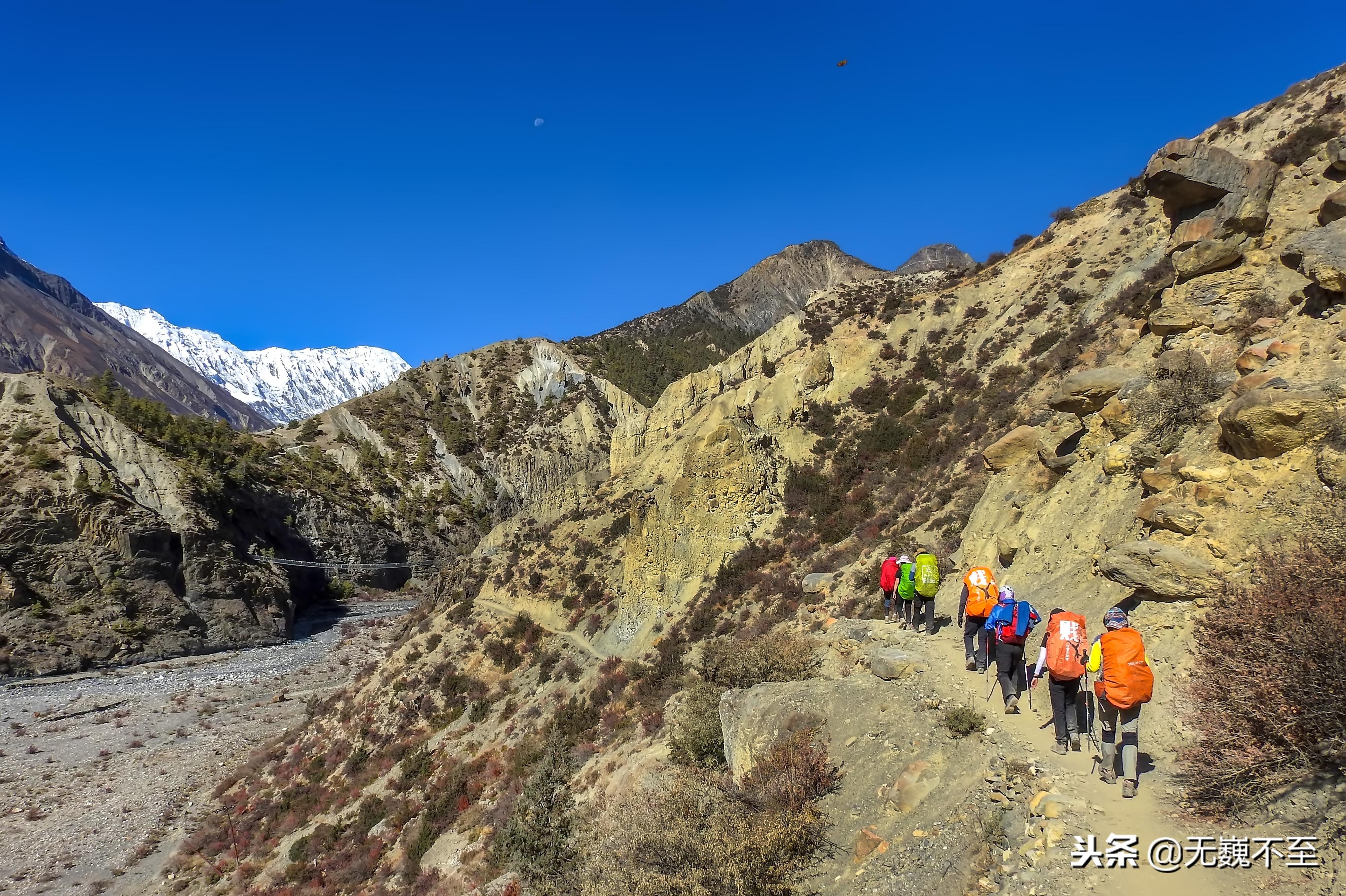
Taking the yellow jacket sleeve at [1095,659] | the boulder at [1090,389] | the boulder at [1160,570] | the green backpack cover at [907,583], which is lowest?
the green backpack cover at [907,583]

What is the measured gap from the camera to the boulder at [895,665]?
31.3 feet

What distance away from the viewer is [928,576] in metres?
11.0

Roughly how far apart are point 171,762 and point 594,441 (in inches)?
2270

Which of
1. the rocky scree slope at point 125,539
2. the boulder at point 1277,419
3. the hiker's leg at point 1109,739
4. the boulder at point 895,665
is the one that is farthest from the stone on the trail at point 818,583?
the rocky scree slope at point 125,539

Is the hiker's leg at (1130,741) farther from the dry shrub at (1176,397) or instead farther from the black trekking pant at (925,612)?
the dry shrub at (1176,397)

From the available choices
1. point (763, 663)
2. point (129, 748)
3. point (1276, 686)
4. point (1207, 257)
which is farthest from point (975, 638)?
point (129, 748)

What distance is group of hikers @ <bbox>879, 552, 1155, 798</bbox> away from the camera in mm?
5711

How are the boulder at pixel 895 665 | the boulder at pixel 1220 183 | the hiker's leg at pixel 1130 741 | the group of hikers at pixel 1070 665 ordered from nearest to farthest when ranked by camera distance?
the hiker's leg at pixel 1130 741, the group of hikers at pixel 1070 665, the boulder at pixel 895 665, the boulder at pixel 1220 183

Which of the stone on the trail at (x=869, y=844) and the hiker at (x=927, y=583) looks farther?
the hiker at (x=927, y=583)

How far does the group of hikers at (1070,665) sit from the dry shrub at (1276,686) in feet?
1.63

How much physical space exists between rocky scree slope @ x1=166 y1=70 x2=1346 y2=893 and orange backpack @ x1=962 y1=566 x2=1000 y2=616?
3.82ft

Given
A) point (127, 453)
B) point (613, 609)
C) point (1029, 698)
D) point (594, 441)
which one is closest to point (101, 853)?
point (613, 609)

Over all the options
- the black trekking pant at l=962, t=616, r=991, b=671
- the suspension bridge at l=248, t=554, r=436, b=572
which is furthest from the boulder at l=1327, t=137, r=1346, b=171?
the suspension bridge at l=248, t=554, r=436, b=572

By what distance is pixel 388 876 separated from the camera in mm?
14969
